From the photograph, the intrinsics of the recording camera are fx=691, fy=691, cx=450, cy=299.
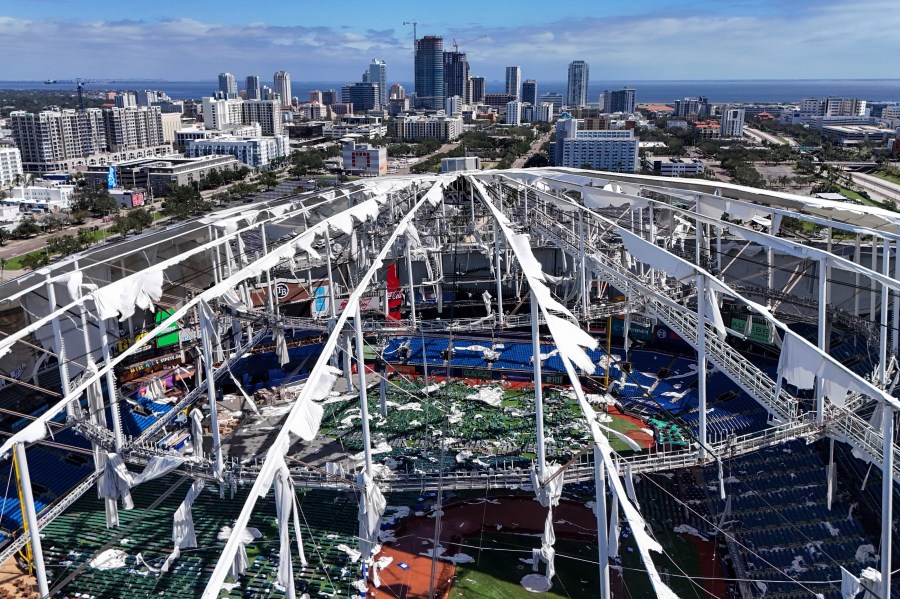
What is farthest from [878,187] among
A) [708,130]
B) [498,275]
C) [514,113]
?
[514,113]

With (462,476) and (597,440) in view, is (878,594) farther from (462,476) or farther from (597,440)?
(462,476)

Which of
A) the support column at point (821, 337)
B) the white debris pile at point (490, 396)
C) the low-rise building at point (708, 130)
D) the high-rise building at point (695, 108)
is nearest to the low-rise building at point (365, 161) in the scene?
the low-rise building at point (708, 130)

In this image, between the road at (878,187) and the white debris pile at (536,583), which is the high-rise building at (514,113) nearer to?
the road at (878,187)

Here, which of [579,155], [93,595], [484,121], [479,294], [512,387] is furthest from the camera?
[484,121]

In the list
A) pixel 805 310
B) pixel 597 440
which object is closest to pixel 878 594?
pixel 597 440

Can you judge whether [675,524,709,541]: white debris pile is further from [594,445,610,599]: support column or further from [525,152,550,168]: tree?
[525,152,550,168]: tree

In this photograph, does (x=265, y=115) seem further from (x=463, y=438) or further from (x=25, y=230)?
(x=463, y=438)
